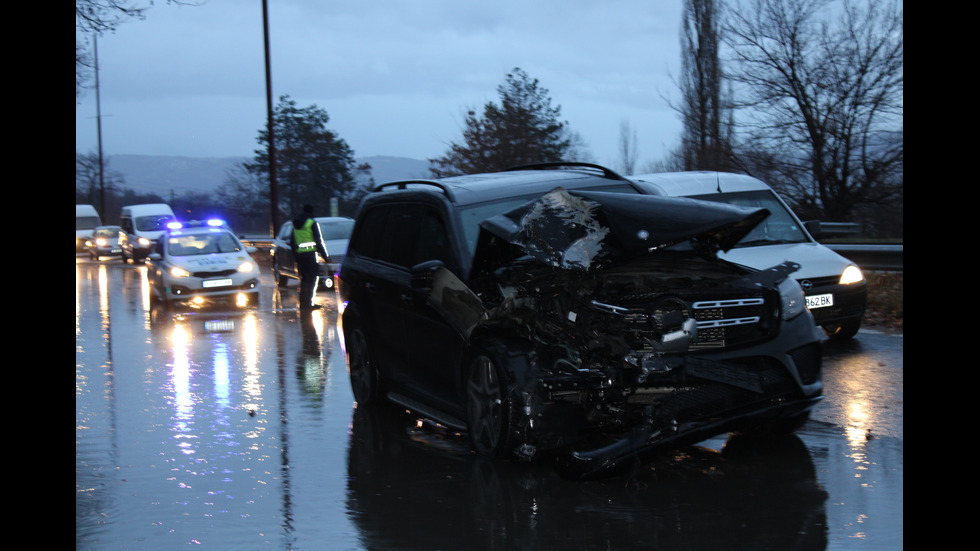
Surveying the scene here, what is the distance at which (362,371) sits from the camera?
8.94m

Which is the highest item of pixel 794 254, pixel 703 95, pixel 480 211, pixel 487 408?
pixel 703 95

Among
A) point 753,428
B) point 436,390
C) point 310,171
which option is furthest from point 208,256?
point 310,171

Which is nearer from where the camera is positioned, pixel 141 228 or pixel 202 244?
pixel 202 244

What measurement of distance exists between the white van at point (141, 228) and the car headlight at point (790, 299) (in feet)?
113

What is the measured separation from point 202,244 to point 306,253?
151 inches

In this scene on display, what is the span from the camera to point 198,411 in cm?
903

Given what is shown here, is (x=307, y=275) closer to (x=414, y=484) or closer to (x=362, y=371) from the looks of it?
(x=362, y=371)

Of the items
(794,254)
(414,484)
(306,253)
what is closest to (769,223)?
(794,254)

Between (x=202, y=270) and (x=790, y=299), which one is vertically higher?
(x=790, y=299)

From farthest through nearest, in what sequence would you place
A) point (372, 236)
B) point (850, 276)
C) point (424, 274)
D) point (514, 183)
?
point (850, 276), point (372, 236), point (514, 183), point (424, 274)

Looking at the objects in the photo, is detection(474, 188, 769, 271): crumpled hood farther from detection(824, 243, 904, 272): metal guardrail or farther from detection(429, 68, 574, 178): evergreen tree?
detection(429, 68, 574, 178): evergreen tree

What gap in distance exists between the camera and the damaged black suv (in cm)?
601

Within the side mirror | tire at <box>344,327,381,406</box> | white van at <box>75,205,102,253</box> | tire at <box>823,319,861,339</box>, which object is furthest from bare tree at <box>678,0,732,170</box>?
white van at <box>75,205,102,253</box>

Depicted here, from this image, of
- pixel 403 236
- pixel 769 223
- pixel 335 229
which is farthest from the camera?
pixel 335 229
